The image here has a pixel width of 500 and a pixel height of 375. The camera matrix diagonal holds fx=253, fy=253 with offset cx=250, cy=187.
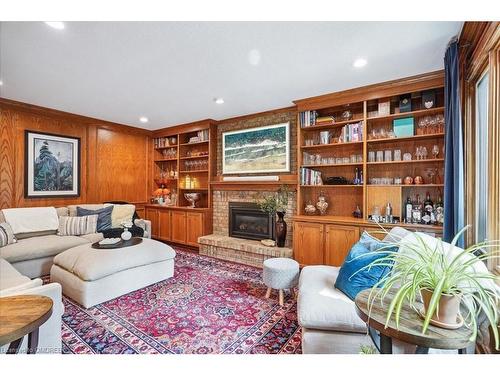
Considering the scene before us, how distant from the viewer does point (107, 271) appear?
8.50 feet

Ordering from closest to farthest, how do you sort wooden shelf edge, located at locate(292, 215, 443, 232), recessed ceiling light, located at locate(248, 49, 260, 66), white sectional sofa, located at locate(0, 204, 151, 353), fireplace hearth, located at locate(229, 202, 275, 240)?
white sectional sofa, located at locate(0, 204, 151, 353) → recessed ceiling light, located at locate(248, 49, 260, 66) → wooden shelf edge, located at locate(292, 215, 443, 232) → fireplace hearth, located at locate(229, 202, 275, 240)

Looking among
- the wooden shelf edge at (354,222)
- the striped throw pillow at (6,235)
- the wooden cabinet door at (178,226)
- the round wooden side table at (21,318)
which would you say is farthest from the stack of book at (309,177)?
the striped throw pillow at (6,235)

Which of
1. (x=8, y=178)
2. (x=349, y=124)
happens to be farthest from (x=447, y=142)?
(x=8, y=178)

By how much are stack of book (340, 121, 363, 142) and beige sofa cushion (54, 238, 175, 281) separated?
2819 millimetres

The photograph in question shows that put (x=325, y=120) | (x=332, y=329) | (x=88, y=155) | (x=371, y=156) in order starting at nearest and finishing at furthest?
(x=332, y=329)
(x=371, y=156)
(x=325, y=120)
(x=88, y=155)

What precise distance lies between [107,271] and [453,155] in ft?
11.2

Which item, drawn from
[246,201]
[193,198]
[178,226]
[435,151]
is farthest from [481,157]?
[178,226]

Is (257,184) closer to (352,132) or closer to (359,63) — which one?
(352,132)

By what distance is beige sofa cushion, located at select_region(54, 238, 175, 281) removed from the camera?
99.3 inches

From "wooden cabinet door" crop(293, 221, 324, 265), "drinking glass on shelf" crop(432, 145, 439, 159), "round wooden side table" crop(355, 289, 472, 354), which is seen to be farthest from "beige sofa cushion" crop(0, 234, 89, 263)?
"drinking glass on shelf" crop(432, 145, 439, 159)

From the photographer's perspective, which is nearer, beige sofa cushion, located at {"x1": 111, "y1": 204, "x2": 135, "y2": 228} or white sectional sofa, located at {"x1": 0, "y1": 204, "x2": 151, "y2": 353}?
white sectional sofa, located at {"x1": 0, "y1": 204, "x2": 151, "y2": 353}

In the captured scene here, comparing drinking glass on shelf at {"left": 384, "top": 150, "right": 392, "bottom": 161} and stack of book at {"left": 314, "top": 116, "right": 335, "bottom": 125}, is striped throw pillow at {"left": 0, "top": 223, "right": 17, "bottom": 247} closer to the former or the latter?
stack of book at {"left": 314, "top": 116, "right": 335, "bottom": 125}

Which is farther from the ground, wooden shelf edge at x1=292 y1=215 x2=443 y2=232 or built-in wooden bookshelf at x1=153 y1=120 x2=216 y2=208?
built-in wooden bookshelf at x1=153 y1=120 x2=216 y2=208

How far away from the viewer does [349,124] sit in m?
3.46
